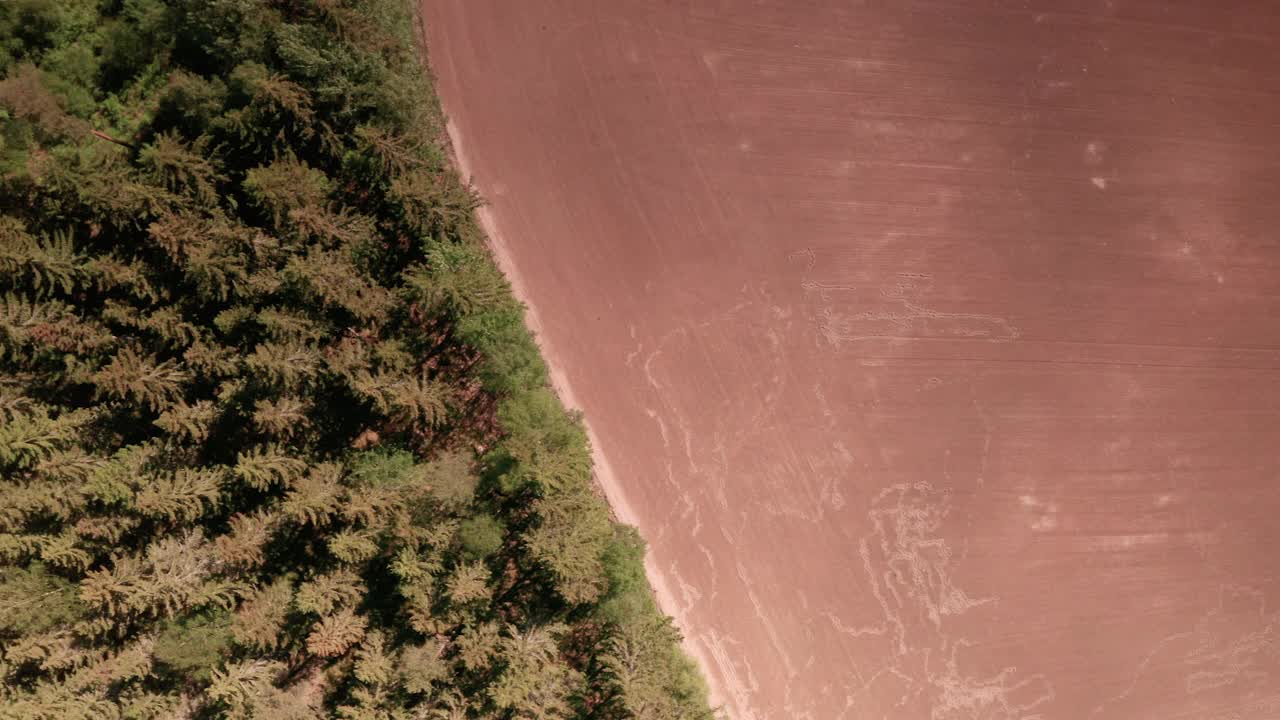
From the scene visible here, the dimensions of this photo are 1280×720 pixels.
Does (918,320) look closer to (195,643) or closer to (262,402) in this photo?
(262,402)

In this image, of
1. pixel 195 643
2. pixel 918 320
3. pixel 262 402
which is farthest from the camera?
pixel 918 320

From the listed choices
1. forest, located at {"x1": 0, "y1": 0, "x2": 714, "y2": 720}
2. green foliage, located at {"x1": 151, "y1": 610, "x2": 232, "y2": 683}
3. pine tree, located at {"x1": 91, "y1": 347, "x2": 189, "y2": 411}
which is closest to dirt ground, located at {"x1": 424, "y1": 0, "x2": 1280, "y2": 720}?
forest, located at {"x1": 0, "y1": 0, "x2": 714, "y2": 720}

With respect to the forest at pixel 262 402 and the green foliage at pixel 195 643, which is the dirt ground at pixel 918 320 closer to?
the forest at pixel 262 402

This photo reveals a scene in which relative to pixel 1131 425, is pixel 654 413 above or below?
above

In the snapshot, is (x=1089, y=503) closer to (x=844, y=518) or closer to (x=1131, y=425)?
(x=1131, y=425)

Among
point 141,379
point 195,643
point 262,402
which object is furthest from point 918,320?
point 195,643

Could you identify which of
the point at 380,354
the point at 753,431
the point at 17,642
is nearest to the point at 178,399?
the point at 380,354
